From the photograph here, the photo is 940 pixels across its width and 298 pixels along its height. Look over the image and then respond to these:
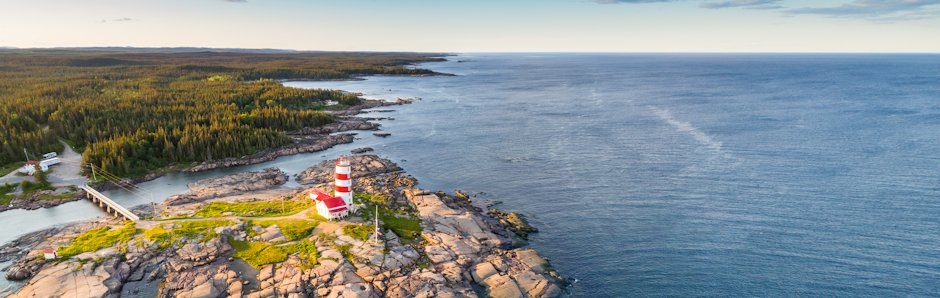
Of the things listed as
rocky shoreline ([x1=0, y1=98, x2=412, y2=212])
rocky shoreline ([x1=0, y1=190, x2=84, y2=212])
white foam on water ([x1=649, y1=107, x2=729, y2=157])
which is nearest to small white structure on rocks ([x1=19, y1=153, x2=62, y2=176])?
rocky shoreline ([x1=0, y1=190, x2=84, y2=212])

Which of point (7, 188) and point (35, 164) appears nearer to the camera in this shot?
point (7, 188)

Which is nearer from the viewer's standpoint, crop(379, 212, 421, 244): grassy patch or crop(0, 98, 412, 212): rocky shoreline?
crop(379, 212, 421, 244): grassy patch

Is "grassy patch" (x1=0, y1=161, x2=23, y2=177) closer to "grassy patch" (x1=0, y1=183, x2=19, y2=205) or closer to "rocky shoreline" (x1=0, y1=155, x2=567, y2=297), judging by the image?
"grassy patch" (x1=0, y1=183, x2=19, y2=205)

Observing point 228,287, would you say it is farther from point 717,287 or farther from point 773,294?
point 773,294

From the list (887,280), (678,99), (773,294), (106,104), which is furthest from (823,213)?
(106,104)

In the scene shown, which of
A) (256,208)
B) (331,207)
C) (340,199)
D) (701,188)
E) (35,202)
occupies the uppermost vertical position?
(340,199)

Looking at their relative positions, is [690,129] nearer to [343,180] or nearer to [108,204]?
[343,180]

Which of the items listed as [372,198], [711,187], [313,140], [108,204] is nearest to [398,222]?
[372,198]
